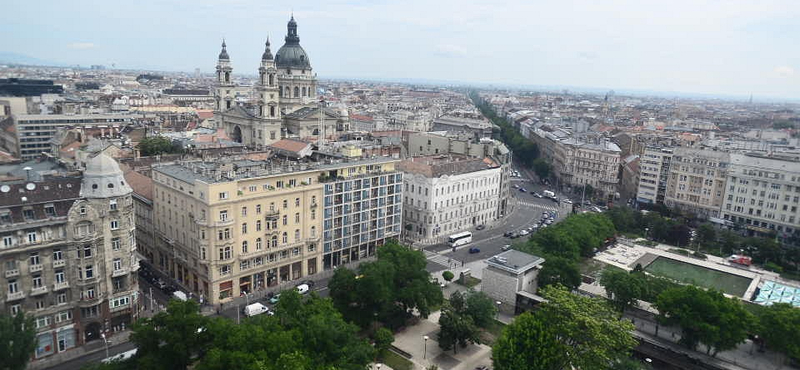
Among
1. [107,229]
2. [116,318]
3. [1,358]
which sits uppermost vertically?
[107,229]

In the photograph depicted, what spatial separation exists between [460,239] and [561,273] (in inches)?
1310

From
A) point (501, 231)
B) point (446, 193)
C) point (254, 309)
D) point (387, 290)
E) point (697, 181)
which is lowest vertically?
point (501, 231)

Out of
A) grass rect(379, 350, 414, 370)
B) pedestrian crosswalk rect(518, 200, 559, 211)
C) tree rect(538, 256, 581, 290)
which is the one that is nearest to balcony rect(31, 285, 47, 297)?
grass rect(379, 350, 414, 370)

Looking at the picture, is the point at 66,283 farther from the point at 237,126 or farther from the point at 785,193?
the point at 785,193

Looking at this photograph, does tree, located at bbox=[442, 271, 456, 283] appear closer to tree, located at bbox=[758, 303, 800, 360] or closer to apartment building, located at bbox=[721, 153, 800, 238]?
tree, located at bbox=[758, 303, 800, 360]

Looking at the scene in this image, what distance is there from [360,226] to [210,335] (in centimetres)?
4358

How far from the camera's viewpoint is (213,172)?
244 ft

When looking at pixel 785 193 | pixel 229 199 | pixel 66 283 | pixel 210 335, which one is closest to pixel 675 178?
pixel 785 193

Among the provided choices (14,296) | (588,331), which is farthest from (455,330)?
(14,296)

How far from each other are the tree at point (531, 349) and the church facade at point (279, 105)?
3375 inches

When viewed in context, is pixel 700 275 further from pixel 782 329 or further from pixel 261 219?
pixel 261 219

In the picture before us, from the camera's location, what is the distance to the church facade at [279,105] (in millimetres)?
137250

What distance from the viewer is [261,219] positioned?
77000 mm

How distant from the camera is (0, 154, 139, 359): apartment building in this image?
5625cm
